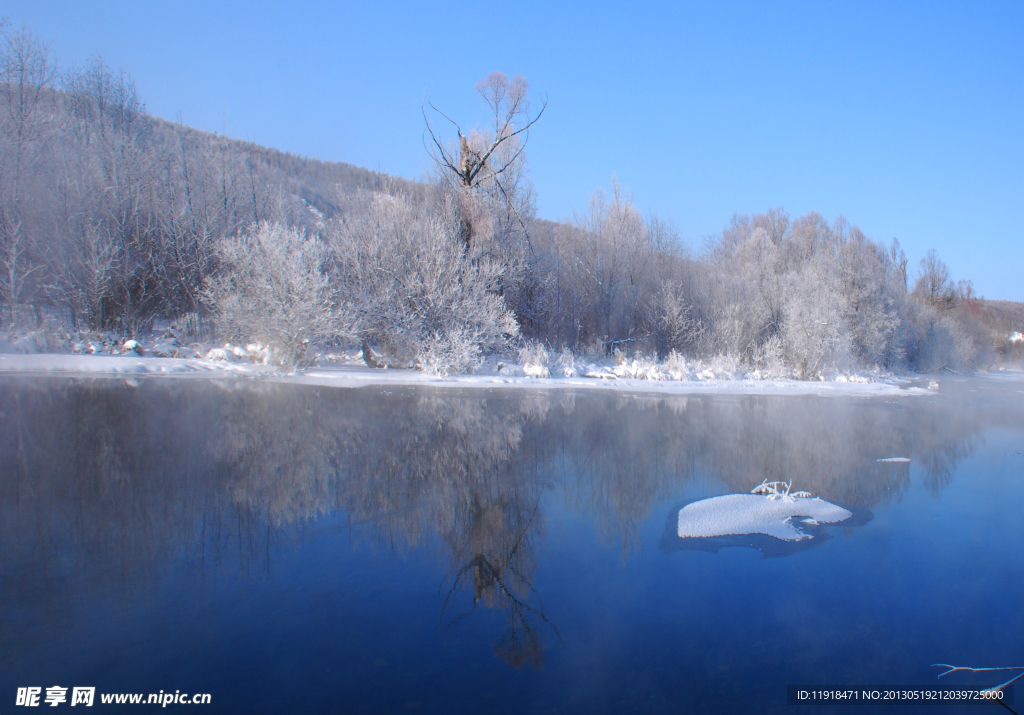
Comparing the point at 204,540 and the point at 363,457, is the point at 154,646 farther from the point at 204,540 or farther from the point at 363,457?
the point at 363,457

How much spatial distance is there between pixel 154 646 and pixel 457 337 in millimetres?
15573

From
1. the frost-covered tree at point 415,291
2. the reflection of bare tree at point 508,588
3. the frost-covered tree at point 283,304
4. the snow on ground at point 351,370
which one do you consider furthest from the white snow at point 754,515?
the frost-covered tree at point 283,304

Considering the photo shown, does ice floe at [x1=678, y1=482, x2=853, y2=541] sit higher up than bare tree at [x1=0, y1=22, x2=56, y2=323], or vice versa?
bare tree at [x1=0, y1=22, x2=56, y2=323]

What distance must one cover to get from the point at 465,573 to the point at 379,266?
16588 mm

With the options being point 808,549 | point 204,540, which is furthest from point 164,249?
point 808,549

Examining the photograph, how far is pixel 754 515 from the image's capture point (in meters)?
5.87

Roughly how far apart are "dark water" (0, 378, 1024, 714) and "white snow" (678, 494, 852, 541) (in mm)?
208

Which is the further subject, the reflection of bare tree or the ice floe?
the ice floe

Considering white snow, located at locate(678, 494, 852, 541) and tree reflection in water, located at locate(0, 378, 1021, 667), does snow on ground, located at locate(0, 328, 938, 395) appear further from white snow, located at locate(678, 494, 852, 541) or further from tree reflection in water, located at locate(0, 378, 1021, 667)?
white snow, located at locate(678, 494, 852, 541)

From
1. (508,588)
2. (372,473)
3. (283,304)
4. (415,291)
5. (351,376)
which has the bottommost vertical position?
(508,588)

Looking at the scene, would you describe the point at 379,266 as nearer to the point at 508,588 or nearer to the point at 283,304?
the point at 283,304

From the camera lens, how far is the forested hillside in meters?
19.2

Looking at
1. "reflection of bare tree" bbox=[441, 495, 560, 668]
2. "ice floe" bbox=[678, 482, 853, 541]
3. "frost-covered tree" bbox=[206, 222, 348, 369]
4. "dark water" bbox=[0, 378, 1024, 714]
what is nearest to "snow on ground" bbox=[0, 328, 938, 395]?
"frost-covered tree" bbox=[206, 222, 348, 369]

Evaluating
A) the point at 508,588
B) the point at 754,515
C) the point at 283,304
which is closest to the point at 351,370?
the point at 283,304
